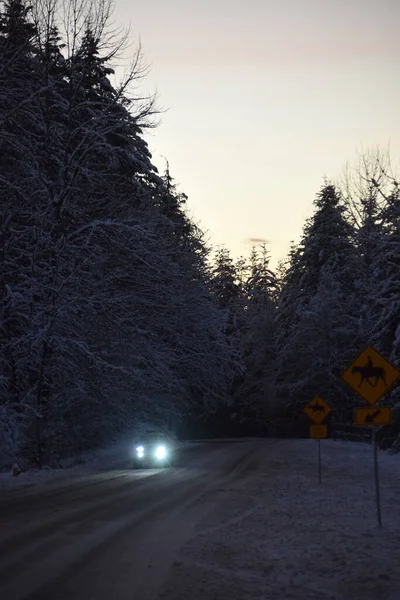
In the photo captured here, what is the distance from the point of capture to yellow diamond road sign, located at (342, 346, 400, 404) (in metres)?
10.6

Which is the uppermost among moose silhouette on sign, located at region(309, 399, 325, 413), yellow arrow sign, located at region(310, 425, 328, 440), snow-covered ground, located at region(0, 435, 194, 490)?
moose silhouette on sign, located at region(309, 399, 325, 413)

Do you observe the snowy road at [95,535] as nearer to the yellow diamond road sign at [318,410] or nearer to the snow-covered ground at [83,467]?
the snow-covered ground at [83,467]

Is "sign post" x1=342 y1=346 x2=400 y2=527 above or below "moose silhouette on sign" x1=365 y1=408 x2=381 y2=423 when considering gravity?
above

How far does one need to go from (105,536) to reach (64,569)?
223cm

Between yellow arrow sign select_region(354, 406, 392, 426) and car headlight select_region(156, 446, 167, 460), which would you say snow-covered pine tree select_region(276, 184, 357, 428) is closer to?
car headlight select_region(156, 446, 167, 460)

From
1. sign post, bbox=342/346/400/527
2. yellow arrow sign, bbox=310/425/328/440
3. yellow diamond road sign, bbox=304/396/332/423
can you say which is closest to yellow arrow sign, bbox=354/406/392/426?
sign post, bbox=342/346/400/527

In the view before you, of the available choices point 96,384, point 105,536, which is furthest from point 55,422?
point 105,536

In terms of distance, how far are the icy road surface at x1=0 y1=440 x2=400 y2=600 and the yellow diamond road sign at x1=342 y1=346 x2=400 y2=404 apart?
2083 millimetres

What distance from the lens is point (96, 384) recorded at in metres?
27.3

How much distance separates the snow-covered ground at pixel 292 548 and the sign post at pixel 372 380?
1.68 m

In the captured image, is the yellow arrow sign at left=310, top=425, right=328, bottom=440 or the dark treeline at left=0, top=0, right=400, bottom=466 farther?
the dark treeline at left=0, top=0, right=400, bottom=466

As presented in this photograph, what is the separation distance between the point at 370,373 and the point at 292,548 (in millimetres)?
2935

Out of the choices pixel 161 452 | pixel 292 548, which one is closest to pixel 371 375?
pixel 292 548

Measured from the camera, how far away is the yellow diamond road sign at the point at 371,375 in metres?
10.6
